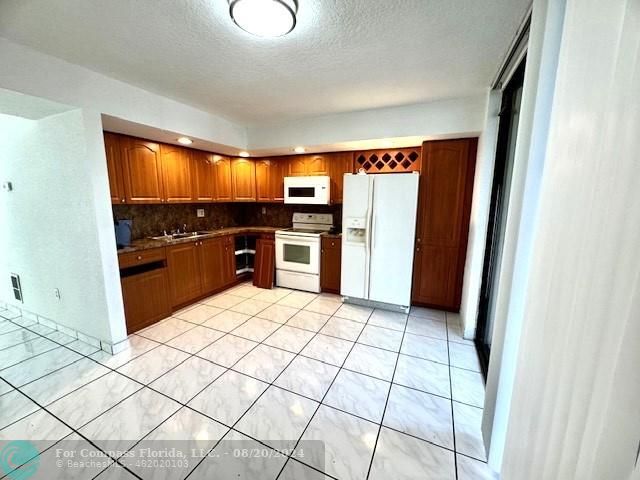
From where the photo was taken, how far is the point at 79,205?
2.20 metres

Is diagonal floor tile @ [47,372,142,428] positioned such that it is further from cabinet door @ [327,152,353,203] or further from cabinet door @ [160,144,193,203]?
cabinet door @ [327,152,353,203]

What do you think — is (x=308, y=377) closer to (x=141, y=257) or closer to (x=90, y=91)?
(x=141, y=257)

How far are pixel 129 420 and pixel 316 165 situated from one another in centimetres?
345

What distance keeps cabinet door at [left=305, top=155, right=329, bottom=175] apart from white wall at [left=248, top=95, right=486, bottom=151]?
0.49 m

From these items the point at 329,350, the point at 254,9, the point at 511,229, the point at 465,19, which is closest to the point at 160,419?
the point at 329,350

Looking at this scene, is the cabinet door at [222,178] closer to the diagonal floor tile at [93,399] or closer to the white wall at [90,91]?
the white wall at [90,91]

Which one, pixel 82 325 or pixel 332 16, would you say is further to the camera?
pixel 82 325

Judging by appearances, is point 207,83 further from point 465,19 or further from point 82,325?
point 82,325

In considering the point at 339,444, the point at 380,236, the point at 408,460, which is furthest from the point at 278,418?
the point at 380,236

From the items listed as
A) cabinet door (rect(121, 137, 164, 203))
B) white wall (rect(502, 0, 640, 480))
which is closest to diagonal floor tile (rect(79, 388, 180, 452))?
white wall (rect(502, 0, 640, 480))

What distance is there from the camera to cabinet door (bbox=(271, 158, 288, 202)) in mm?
4121

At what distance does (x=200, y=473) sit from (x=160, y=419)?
521 millimetres

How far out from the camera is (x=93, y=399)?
1.82 m

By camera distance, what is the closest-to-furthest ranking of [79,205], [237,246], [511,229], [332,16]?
1. [511,229]
2. [332,16]
3. [79,205]
4. [237,246]
